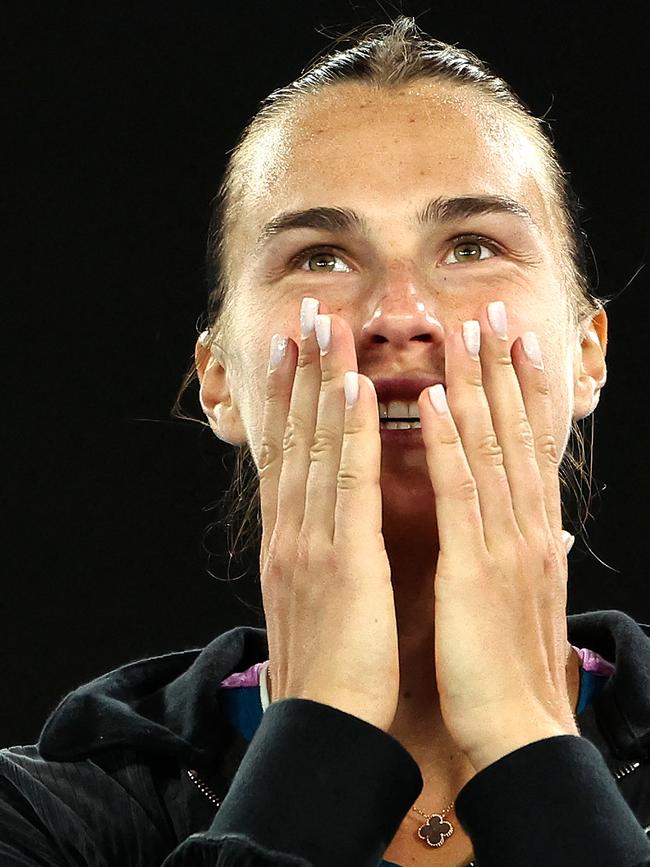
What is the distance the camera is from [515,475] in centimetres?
174

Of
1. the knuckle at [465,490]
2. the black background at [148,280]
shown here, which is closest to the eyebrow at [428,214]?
the knuckle at [465,490]

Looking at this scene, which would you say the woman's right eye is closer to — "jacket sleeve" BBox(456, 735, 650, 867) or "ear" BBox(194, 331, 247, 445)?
"ear" BBox(194, 331, 247, 445)

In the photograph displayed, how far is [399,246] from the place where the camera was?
186 centimetres

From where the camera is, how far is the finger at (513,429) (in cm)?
174

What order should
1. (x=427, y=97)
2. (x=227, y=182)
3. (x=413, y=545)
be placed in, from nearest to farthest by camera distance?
(x=413, y=545) → (x=427, y=97) → (x=227, y=182)

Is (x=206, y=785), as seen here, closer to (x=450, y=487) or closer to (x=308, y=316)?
(x=450, y=487)

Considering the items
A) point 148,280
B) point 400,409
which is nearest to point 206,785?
point 400,409

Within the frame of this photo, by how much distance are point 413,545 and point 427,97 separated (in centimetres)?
60

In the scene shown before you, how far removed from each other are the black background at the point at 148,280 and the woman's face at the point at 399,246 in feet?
3.53

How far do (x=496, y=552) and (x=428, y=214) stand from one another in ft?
1.42

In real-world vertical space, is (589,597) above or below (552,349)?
below

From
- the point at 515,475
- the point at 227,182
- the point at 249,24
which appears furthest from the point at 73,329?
the point at 515,475

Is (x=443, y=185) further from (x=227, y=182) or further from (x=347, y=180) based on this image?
(x=227, y=182)

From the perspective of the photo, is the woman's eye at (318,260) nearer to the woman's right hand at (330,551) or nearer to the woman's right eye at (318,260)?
the woman's right eye at (318,260)
